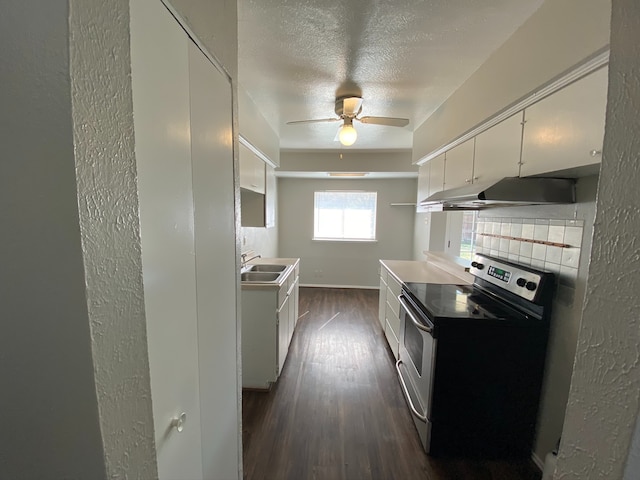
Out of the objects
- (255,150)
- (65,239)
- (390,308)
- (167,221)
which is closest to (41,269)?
(65,239)

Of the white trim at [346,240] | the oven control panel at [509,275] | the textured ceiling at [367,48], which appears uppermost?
the textured ceiling at [367,48]

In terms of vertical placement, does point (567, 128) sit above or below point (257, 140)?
below

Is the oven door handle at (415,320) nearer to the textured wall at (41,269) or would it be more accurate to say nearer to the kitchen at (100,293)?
the kitchen at (100,293)

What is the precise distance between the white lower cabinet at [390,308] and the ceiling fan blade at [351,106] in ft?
5.28

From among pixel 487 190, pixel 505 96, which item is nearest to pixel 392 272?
pixel 487 190

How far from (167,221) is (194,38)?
589 millimetres

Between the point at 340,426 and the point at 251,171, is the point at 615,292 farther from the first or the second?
the point at 251,171

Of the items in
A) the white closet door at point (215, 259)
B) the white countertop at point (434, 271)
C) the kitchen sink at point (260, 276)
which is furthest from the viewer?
the kitchen sink at point (260, 276)

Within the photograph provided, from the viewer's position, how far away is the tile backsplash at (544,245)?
155 cm

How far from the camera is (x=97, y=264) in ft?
1.45

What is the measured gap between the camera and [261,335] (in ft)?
7.80

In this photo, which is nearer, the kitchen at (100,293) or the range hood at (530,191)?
the kitchen at (100,293)

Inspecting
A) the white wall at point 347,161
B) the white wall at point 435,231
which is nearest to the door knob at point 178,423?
the white wall at point 435,231

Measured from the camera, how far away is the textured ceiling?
1.37 meters
